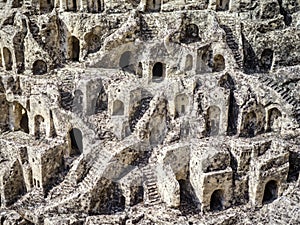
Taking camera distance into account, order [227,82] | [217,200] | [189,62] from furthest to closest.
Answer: [189,62], [227,82], [217,200]

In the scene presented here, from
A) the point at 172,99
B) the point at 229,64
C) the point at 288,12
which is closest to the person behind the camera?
the point at 172,99

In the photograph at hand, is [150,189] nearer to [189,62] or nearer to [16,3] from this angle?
[189,62]

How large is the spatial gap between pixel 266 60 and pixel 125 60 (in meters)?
9.02

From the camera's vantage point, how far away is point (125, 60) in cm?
3108

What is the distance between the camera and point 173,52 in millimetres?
29859

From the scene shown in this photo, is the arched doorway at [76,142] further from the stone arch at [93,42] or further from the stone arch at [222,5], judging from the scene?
the stone arch at [222,5]

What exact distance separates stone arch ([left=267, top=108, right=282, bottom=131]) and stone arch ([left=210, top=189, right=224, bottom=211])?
207 inches

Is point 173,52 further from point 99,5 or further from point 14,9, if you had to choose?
point 14,9

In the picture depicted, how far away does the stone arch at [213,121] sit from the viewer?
2841 centimetres

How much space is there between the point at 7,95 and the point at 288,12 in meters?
19.0

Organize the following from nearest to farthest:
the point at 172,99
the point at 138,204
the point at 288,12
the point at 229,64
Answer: the point at 138,204, the point at 172,99, the point at 229,64, the point at 288,12

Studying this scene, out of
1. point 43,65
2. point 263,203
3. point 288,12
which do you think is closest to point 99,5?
point 43,65

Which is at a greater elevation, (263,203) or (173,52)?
(173,52)

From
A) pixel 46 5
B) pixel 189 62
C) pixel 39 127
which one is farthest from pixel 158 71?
pixel 46 5
